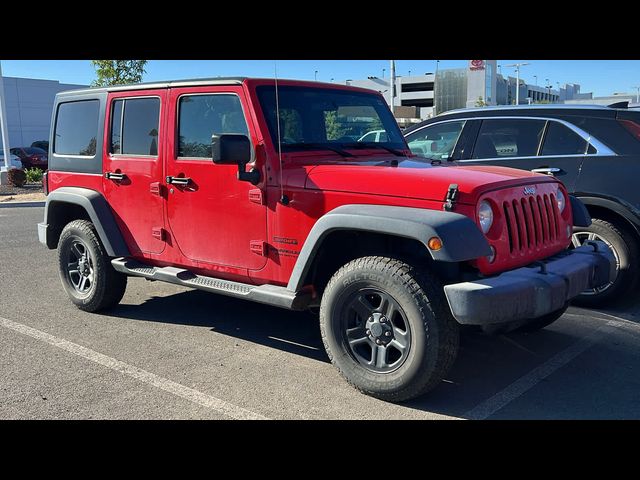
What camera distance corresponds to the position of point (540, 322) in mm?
4863

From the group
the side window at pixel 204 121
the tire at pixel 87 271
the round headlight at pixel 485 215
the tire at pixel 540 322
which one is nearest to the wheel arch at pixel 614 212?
the tire at pixel 540 322

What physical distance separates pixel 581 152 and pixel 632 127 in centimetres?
49

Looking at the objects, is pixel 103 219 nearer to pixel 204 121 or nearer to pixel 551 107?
pixel 204 121

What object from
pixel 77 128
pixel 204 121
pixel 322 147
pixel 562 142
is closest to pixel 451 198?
pixel 322 147

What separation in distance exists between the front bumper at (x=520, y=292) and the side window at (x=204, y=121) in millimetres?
2043

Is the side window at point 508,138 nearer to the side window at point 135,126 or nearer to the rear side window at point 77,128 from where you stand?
the side window at point 135,126

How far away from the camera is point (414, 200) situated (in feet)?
11.9

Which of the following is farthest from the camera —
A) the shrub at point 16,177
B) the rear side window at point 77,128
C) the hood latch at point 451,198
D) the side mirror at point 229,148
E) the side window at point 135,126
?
the shrub at point 16,177

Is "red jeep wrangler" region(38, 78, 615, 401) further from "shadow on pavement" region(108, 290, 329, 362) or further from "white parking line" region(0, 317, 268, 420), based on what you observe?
"white parking line" region(0, 317, 268, 420)

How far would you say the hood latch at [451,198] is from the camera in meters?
3.48

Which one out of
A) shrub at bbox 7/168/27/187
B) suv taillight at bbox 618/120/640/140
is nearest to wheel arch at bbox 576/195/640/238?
suv taillight at bbox 618/120/640/140

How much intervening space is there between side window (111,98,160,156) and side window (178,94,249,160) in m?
0.32

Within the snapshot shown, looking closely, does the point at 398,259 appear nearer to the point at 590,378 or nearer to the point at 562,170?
the point at 590,378
